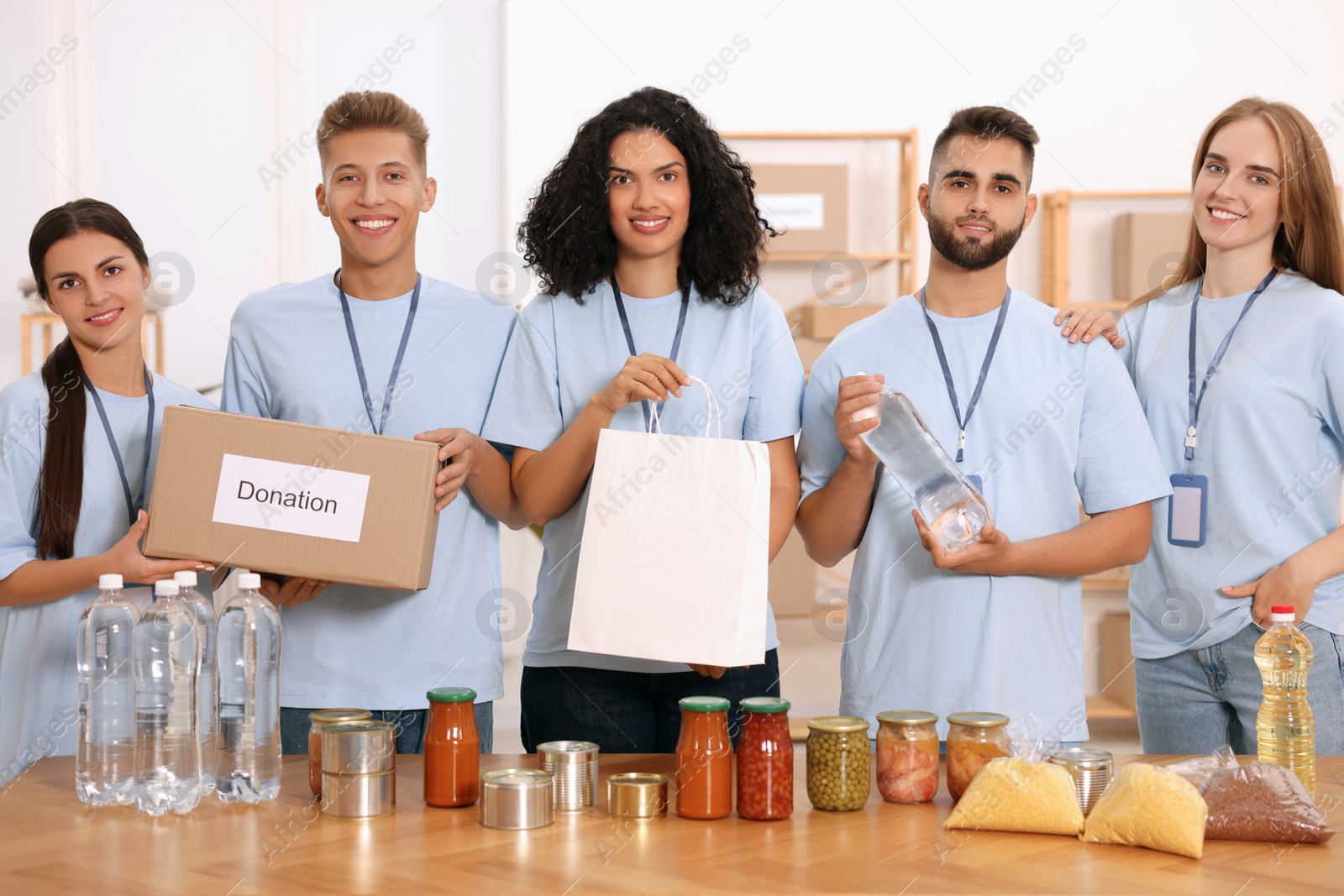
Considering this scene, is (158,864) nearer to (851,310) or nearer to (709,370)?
(709,370)

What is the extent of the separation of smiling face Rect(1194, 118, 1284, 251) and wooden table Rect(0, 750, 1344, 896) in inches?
41.8

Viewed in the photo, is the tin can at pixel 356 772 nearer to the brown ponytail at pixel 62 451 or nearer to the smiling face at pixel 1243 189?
the brown ponytail at pixel 62 451

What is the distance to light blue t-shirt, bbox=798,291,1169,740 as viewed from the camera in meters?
1.81

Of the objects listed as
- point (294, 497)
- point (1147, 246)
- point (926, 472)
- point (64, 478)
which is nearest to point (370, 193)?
point (294, 497)

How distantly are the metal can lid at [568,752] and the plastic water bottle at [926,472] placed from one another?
0.63 meters

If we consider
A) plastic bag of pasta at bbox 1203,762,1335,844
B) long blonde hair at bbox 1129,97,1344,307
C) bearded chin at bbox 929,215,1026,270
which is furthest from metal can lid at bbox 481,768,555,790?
long blonde hair at bbox 1129,97,1344,307

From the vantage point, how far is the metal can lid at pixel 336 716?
56.9 inches

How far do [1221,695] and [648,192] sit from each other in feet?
4.31

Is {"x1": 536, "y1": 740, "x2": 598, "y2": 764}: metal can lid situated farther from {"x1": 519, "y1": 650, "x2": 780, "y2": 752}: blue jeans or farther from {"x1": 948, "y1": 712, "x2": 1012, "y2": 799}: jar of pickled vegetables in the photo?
{"x1": 948, "y1": 712, "x2": 1012, "y2": 799}: jar of pickled vegetables

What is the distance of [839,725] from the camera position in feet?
4.73

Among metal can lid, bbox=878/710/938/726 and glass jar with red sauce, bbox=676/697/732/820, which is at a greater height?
metal can lid, bbox=878/710/938/726

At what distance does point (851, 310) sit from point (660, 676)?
2.74 meters

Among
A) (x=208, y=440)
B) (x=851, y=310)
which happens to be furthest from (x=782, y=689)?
(x=208, y=440)

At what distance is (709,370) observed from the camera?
186 cm
